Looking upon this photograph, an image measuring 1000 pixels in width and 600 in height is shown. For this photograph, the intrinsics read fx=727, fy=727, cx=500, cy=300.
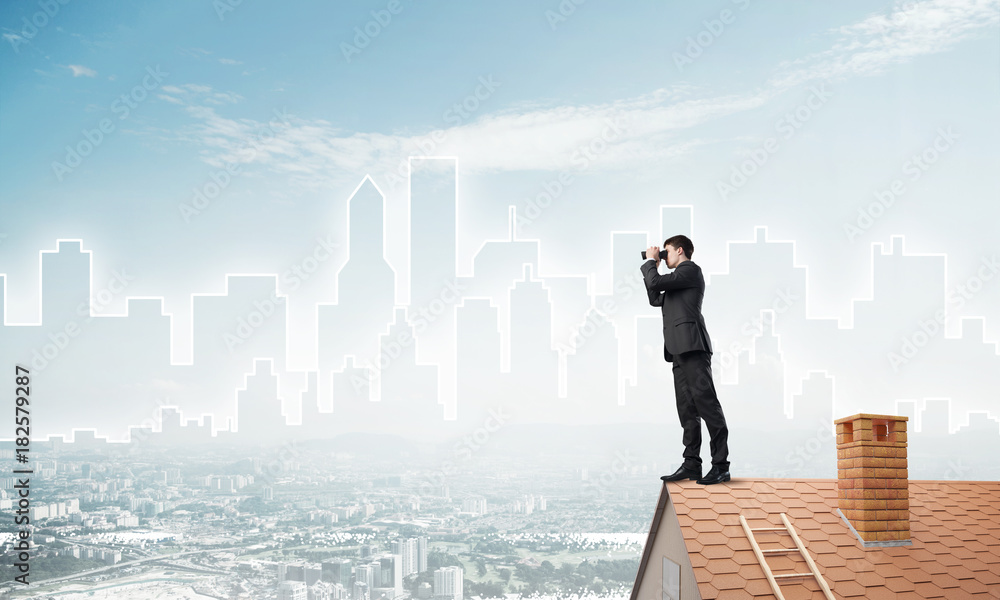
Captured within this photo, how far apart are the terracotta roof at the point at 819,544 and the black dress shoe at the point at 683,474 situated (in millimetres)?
83

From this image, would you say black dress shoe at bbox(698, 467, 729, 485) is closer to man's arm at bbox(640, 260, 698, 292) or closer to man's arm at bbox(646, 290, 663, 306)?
man's arm at bbox(646, 290, 663, 306)

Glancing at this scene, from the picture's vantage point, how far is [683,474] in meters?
8.33

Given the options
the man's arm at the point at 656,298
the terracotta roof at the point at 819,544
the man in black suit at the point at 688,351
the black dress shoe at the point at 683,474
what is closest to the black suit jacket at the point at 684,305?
the man in black suit at the point at 688,351

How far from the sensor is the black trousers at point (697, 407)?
8.19 meters

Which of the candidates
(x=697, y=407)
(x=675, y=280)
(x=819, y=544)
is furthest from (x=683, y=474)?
(x=675, y=280)

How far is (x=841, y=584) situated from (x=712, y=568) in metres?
1.29

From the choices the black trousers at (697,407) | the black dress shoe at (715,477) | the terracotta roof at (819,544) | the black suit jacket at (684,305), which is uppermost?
the black suit jacket at (684,305)

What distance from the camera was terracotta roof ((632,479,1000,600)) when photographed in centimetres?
704

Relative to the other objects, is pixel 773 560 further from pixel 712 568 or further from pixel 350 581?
pixel 350 581

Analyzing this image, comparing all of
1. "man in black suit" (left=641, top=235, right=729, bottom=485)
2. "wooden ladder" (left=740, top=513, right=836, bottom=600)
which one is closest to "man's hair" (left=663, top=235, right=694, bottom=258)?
"man in black suit" (left=641, top=235, right=729, bottom=485)

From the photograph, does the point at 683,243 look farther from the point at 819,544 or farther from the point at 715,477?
the point at 819,544

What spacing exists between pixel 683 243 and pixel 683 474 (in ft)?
8.71

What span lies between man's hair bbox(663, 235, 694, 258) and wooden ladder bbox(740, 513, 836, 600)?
2.97 m

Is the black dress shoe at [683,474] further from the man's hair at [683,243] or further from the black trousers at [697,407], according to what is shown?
the man's hair at [683,243]
